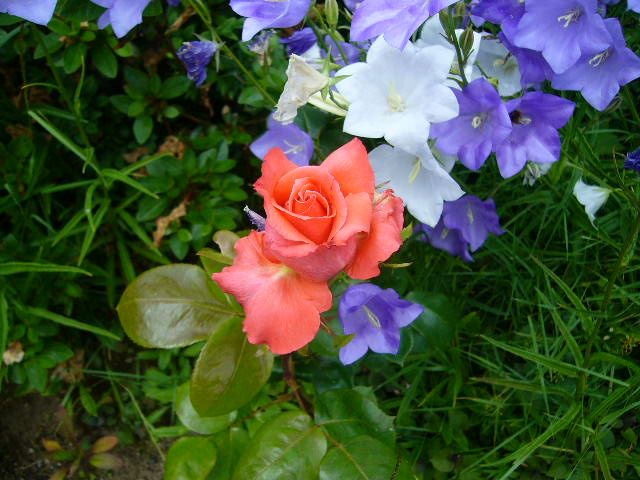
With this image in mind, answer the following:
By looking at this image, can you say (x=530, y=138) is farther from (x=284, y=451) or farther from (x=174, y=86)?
(x=174, y=86)

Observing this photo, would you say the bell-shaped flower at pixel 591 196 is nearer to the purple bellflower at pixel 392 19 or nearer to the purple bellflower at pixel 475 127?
the purple bellflower at pixel 475 127

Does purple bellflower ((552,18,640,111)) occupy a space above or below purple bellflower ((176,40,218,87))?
below

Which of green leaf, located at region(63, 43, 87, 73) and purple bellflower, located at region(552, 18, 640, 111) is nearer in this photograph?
purple bellflower, located at region(552, 18, 640, 111)

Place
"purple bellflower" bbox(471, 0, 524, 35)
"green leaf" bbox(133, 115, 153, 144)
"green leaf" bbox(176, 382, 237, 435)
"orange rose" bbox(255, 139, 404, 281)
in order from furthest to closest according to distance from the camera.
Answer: "green leaf" bbox(133, 115, 153, 144) < "green leaf" bbox(176, 382, 237, 435) < "purple bellflower" bbox(471, 0, 524, 35) < "orange rose" bbox(255, 139, 404, 281)

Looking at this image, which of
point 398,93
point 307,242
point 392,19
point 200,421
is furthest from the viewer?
point 200,421

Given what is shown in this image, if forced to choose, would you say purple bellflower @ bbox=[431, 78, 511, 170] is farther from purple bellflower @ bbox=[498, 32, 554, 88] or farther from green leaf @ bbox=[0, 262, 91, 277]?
green leaf @ bbox=[0, 262, 91, 277]

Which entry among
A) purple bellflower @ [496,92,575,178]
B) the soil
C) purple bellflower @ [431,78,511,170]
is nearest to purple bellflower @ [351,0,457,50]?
purple bellflower @ [431,78,511,170]

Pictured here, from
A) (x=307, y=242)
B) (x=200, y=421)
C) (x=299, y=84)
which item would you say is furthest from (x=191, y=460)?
(x=299, y=84)
